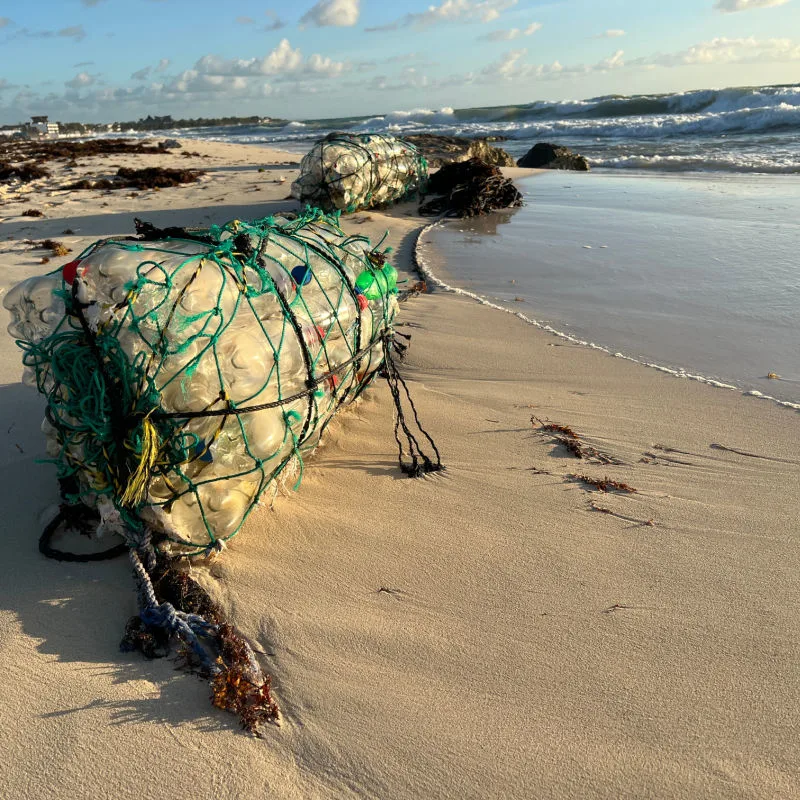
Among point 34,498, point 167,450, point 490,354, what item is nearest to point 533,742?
point 167,450

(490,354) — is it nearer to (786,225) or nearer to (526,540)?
(526,540)

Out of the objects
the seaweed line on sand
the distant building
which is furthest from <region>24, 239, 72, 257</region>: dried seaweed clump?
the distant building

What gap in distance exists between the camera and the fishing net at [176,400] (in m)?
2.14

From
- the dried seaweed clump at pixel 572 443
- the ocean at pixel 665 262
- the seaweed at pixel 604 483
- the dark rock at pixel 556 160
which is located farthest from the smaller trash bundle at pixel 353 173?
the dark rock at pixel 556 160

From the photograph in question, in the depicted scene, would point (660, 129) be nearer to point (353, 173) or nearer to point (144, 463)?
point (353, 173)

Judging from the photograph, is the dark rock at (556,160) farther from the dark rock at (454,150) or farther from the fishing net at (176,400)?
the fishing net at (176,400)

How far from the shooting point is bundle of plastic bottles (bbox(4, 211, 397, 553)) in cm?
215

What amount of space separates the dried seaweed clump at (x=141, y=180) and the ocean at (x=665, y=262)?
5.78 meters

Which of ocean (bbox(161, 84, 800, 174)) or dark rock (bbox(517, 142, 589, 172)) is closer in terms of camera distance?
ocean (bbox(161, 84, 800, 174))

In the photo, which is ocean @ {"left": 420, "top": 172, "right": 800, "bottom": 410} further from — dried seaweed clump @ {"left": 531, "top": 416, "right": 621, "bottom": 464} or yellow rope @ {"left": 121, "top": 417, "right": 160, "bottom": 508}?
yellow rope @ {"left": 121, "top": 417, "right": 160, "bottom": 508}

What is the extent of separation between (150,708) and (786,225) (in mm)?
9030

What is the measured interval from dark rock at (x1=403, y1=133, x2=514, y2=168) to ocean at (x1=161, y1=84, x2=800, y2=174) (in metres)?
2.92

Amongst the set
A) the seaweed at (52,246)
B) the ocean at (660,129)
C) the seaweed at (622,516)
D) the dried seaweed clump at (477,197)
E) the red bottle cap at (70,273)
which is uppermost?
the ocean at (660,129)

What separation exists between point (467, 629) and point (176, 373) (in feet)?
4.31
